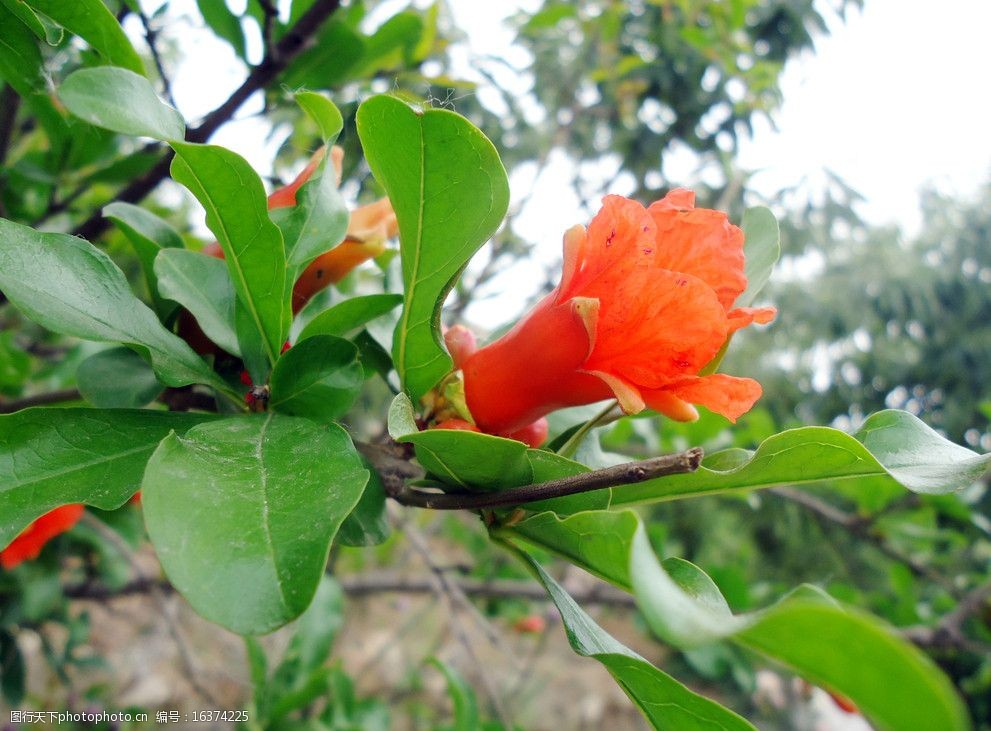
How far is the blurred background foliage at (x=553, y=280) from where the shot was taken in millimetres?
860

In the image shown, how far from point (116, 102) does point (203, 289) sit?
16 cm

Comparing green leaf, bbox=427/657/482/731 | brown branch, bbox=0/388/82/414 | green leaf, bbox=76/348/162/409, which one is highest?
green leaf, bbox=76/348/162/409

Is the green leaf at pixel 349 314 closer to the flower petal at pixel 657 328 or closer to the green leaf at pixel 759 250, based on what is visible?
the flower petal at pixel 657 328

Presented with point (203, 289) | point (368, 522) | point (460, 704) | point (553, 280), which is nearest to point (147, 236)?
point (203, 289)

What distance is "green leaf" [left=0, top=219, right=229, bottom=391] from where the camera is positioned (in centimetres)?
41

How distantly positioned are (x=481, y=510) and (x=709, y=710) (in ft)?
0.59

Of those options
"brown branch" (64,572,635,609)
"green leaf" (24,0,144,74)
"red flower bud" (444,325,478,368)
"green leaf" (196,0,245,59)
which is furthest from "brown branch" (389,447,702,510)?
"brown branch" (64,572,635,609)

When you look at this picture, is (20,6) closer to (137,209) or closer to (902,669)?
(137,209)

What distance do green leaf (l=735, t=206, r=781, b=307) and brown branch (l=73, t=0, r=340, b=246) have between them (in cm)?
51

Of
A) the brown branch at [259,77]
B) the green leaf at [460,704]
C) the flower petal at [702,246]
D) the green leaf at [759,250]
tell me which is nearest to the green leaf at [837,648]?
the flower petal at [702,246]

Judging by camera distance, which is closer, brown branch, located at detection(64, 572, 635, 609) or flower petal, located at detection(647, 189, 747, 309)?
flower petal, located at detection(647, 189, 747, 309)

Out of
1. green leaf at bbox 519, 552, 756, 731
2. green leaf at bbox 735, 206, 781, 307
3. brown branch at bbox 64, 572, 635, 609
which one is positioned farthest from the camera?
brown branch at bbox 64, 572, 635, 609

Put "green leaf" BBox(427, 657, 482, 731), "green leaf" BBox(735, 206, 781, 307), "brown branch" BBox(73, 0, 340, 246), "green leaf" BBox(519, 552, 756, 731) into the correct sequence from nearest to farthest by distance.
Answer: "green leaf" BBox(519, 552, 756, 731), "green leaf" BBox(735, 206, 781, 307), "brown branch" BBox(73, 0, 340, 246), "green leaf" BBox(427, 657, 482, 731)

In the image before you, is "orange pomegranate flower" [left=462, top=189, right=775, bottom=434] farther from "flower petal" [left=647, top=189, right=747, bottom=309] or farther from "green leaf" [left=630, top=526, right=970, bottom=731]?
"green leaf" [left=630, top=526, right=970, bottom=731]
